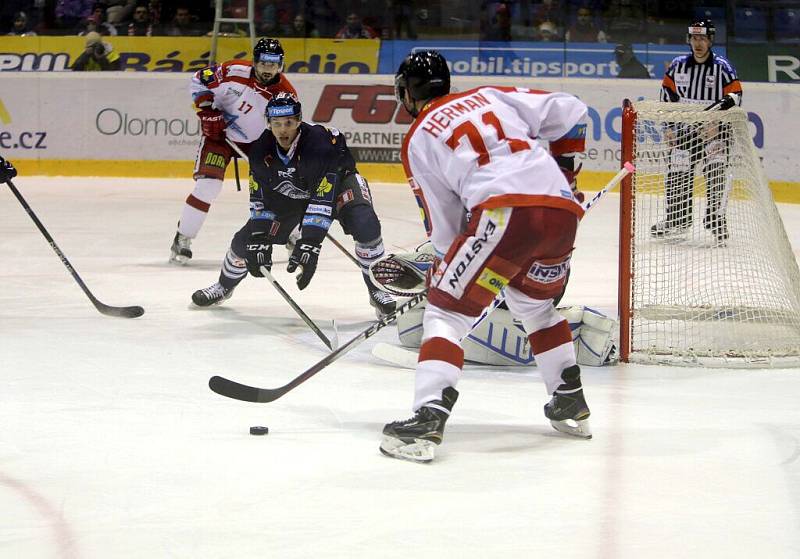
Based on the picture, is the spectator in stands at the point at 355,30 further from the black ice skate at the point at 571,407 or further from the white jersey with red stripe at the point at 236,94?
the black ice skate at the point at 571,407

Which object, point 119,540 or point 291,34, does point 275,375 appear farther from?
point 291,34

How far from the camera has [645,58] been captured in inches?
368

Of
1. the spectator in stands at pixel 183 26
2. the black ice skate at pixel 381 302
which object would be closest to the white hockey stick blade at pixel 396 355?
the black ice skate at pixel 381 302

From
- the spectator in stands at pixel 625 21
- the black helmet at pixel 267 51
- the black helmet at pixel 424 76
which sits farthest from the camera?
the spectator in stands at pixel 625 21

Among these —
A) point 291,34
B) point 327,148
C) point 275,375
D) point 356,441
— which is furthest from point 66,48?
point 356,441

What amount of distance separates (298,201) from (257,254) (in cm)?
38

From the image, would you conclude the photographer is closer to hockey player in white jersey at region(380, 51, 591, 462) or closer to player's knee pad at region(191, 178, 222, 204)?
player's knee pad at region(191, 178, 222, 204)

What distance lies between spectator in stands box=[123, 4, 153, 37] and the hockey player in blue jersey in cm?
582

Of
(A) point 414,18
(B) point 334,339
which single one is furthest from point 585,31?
(B) point 334,339

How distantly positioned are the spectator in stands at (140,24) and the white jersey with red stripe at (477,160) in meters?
7.78

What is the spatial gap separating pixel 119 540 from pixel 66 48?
27.4ft

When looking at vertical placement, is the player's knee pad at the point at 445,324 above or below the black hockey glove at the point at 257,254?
above

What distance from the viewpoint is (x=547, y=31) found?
9773mm

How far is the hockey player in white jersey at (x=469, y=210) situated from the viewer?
9.41 ft
